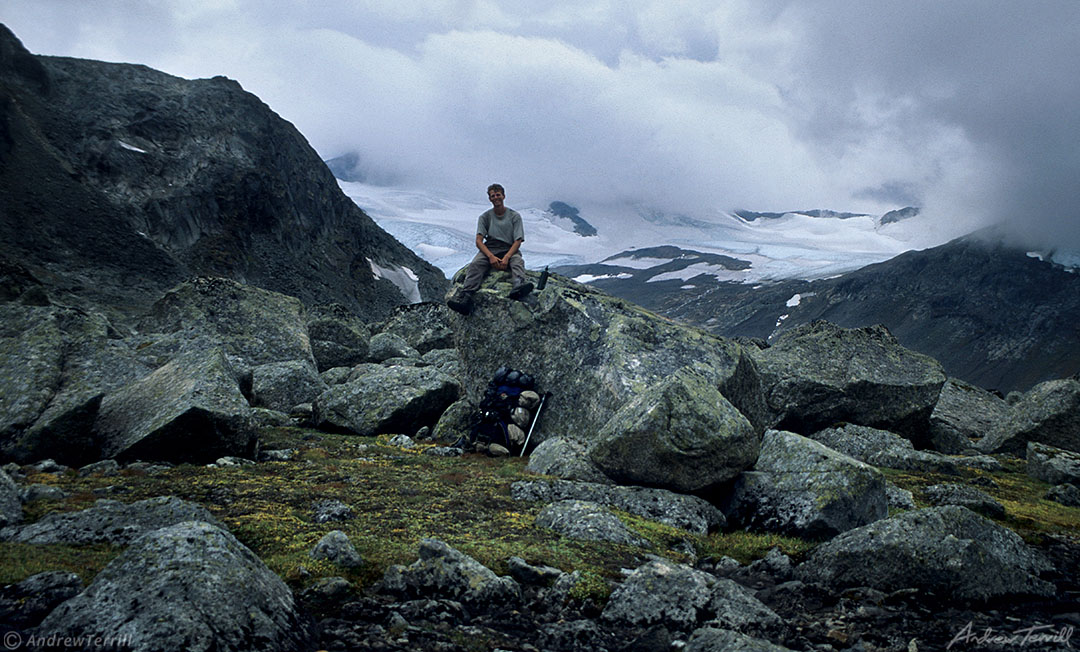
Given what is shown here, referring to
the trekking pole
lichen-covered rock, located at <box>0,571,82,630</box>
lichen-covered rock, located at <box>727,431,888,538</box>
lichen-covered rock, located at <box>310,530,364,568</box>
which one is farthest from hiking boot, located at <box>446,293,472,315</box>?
lichen-covered rock, located at <box>0,571,82,630</box>

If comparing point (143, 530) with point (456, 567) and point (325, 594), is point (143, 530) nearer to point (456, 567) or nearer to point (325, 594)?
point (325, 594)

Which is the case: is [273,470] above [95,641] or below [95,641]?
below

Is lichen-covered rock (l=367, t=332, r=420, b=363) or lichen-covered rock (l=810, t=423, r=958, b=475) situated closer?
lichen-covered rock (l=810, t=423, r=958, b=475)

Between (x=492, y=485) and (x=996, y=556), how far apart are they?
24.1 feet

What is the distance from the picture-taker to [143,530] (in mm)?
6957

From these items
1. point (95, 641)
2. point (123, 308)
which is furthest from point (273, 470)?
point (123, 308)

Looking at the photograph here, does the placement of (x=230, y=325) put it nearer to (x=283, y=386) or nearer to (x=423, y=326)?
(x=283, y=386)

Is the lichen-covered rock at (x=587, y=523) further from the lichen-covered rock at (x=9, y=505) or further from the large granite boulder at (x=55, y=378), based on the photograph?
the large granite boulder at (x=55, y=378)

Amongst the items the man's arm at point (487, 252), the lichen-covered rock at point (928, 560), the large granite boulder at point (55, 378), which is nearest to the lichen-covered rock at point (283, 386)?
the large granite boulder at point (55, 378)

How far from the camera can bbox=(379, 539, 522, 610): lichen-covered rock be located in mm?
6262

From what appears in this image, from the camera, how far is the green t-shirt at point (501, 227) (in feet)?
59.6

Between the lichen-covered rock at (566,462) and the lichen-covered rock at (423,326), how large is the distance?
734 inches

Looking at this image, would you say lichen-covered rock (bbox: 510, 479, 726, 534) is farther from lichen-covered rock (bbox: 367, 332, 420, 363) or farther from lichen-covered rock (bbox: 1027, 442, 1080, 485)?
lichen-covered rock (bbox: 367, 332, 420, 363)

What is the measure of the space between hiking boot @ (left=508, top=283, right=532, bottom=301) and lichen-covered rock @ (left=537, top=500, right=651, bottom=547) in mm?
8904
